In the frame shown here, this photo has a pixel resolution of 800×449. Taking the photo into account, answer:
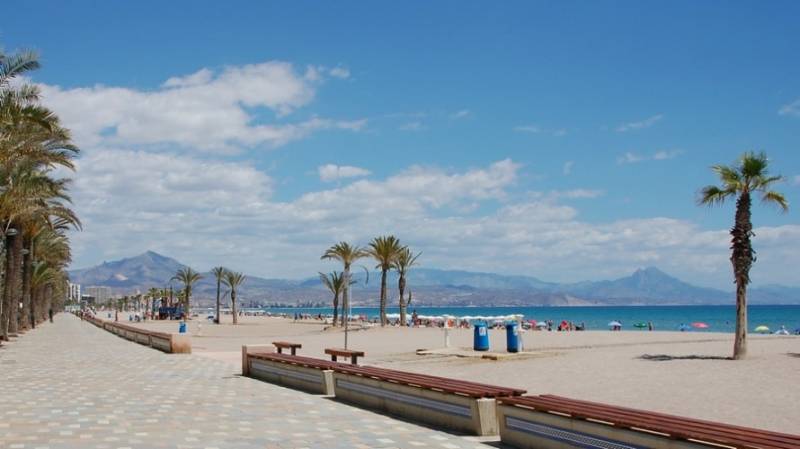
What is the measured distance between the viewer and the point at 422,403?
1130 centimetres

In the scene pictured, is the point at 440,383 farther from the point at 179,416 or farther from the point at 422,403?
the point at 179,416


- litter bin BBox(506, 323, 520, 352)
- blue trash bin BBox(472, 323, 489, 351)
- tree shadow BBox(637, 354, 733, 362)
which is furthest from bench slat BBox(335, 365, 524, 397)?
blue trash bin BBox(472, 323, 489, 351)

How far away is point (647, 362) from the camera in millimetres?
22703

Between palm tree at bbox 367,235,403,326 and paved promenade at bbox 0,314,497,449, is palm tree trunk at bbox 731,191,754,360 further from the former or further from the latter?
palm tree at bbox 367,235,403,326

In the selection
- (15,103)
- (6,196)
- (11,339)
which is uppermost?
(15,103)

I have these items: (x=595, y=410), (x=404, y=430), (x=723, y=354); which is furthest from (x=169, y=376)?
(x=723, y=354)

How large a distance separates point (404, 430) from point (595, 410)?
2.85 m

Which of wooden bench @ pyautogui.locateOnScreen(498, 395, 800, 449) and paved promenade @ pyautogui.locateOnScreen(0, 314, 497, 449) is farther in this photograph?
paved promenade @ pyautogui.locateOnScreen(0, 314, 497, 449)

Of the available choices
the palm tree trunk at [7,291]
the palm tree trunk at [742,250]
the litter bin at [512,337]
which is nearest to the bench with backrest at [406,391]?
the litter bin at [512,337]

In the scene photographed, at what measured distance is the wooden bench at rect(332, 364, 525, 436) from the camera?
10117 mm

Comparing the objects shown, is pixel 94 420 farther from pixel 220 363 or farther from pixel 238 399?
pixel 220 363

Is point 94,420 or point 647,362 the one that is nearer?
point 94,420

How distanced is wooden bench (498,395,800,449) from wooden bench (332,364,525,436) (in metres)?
0.49

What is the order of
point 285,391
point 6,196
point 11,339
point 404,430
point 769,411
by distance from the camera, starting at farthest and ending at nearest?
point 11,339
point 6,196
point 285,391
point 769,411
point 404,430
